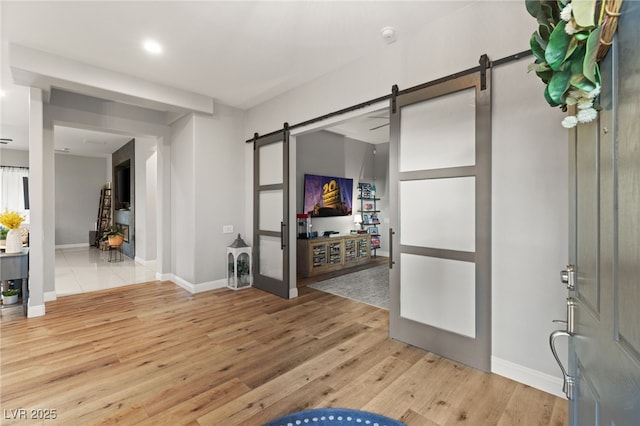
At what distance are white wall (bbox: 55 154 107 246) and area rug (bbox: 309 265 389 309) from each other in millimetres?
8955

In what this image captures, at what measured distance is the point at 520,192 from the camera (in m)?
2.28

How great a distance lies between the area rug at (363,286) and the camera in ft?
14.5

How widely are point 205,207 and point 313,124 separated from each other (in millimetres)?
2252

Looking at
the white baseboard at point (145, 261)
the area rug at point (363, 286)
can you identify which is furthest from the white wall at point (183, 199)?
the area rug at point (363, 286)

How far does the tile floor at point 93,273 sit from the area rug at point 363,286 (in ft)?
11.2

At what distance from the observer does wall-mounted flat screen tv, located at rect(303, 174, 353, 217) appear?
20.8ft

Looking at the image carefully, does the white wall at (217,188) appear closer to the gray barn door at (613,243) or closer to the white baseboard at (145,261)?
the white baseboard at (145,261)

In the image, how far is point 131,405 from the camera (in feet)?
6.70

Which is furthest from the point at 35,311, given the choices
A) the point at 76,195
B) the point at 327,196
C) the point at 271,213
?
the point at 76,195

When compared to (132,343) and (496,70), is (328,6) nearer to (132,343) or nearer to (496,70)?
(496,70)

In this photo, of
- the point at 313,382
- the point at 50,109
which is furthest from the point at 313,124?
the point at 50,109

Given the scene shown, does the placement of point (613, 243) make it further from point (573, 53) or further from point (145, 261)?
point (145, 261)

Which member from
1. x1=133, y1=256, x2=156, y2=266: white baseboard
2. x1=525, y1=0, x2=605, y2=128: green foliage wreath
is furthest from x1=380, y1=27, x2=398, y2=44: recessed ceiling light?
x1=133, y1=256, x2=156, y2=266: white baseboard

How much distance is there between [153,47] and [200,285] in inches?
131
